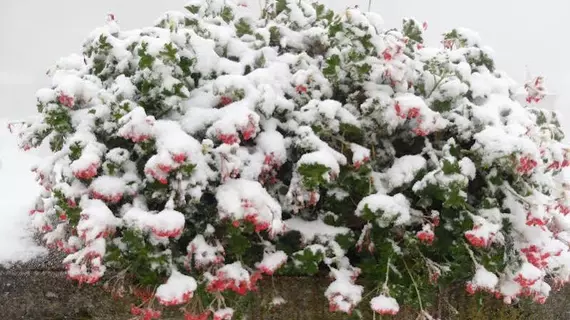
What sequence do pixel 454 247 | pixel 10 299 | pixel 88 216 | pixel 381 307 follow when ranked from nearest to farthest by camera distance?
pixel 88 216
pixel 381 307
pixel 454 247
pixel 10 299

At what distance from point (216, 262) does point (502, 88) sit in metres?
1.44

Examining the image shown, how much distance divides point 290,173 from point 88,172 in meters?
0.70

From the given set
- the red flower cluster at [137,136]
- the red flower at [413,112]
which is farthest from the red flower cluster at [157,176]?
the red flower at [413,112]

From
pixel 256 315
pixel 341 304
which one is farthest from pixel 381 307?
pixel 256 315

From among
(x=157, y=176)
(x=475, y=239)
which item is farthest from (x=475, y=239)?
(x=157, y=176)

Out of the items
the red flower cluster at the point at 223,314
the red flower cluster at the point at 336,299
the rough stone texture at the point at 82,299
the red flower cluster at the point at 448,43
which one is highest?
the red flower cluster at the point at 448,43

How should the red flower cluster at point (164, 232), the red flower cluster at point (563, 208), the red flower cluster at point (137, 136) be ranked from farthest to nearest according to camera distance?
the red flower cluster at point (563, 208), the red flower cluster at point (137, 136), the red flower cluster at point (164, 232)

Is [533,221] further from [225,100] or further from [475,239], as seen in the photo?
[225,100]

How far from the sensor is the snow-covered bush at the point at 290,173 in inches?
66.4

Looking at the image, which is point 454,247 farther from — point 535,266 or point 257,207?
point 257,207

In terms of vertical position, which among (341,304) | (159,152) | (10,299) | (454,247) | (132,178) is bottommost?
(10,299)

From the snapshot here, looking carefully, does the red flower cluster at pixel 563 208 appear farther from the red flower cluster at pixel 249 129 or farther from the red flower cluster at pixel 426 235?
the red flower cluster at pixel 249 129

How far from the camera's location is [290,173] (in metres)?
1.98

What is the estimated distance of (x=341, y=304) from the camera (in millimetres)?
1759
